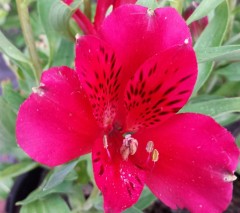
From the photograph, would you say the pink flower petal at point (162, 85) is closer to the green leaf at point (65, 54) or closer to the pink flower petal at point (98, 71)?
the pink flower petal at point (98, 71)

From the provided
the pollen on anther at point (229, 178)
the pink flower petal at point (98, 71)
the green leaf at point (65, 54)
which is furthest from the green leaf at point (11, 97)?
the pollen on anther at point (229, 178)

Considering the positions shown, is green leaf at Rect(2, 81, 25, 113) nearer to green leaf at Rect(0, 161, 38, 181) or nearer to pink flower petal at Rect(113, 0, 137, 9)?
green leaf at Rect(0, 161, 38, 181)

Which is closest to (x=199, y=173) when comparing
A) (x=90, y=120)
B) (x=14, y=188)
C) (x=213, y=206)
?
(x=213, y=206)

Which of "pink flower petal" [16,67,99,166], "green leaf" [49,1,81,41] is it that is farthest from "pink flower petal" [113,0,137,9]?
"pink flower petal" [16,67,99,166]

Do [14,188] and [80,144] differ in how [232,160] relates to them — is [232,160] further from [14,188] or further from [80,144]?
[14,188]

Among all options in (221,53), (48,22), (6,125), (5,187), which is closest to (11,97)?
(6,125)

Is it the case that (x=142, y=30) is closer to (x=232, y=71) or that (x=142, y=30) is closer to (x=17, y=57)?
(x=17, y=57)

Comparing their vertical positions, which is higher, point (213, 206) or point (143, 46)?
point (143, 46)
